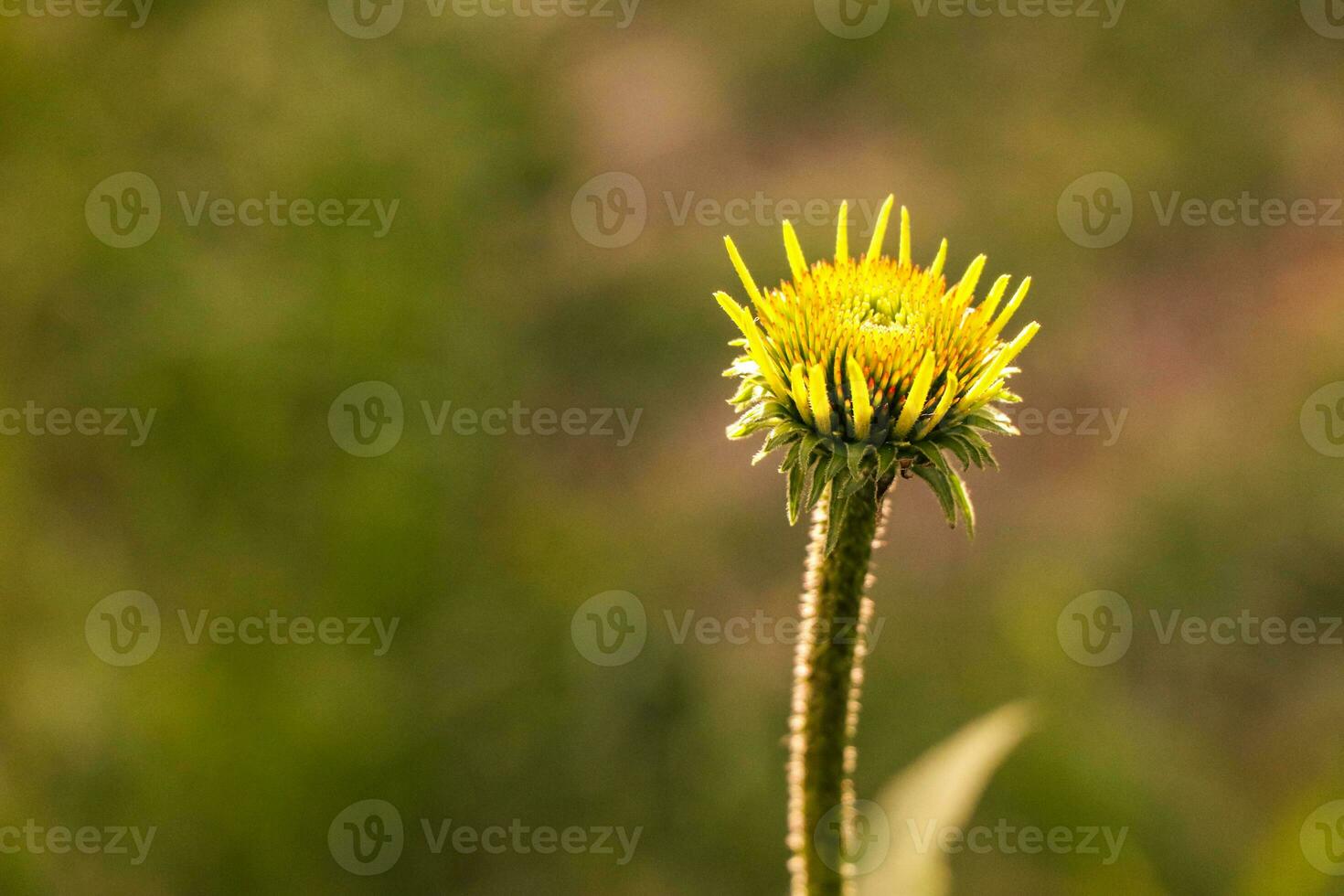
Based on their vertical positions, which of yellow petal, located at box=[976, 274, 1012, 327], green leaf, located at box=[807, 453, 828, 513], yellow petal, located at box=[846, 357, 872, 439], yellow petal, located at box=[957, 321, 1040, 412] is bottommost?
green leaf, located at box=[807, 453, 828, 513]

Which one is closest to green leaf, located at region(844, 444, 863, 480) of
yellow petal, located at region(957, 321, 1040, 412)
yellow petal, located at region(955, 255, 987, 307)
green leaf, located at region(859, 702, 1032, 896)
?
yellow petal, located at region(957, 321, 1040, 412)

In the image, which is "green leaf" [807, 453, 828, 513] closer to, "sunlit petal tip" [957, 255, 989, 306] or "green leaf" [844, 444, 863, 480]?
"green leaf" [844, 444, 863, 480]

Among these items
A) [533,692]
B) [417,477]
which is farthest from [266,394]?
[533,692]

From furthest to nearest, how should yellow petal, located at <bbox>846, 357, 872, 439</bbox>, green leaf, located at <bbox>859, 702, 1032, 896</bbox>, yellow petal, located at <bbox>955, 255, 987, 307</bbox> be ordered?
green leaf, located at <bbox>859, 702, 1032, 896</bbox> → yellow petal, located at <bbox>955, 255, 987, 307</bbox> → yellow petal, located at <bbox>846, 357, 872, 439</bbox>

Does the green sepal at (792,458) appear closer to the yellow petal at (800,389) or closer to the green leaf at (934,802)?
the yellow petal at (800,389)

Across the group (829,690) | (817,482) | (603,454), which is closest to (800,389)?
(817,482)

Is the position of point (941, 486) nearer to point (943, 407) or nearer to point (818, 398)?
point (943, 407)

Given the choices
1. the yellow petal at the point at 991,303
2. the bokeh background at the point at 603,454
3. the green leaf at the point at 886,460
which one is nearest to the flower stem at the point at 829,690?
the green leaf at the point at 886,460
